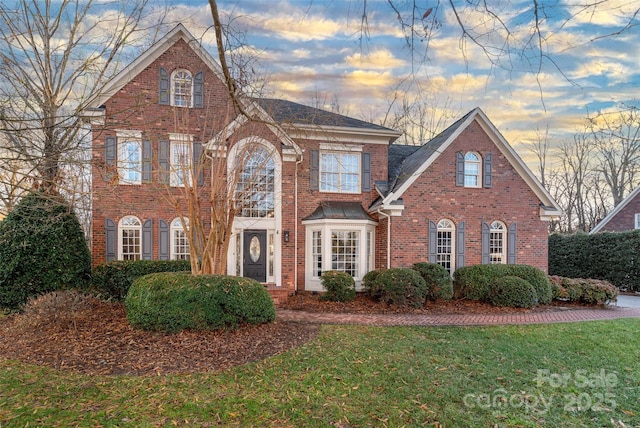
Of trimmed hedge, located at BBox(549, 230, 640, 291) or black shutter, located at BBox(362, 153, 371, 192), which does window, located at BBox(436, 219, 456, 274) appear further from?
trimmed hedge, located at BBox(549, 230, 640, 291)

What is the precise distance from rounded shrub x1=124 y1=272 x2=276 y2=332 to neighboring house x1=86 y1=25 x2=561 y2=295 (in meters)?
4.55

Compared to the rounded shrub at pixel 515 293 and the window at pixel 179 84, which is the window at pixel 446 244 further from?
the window at pixel 179 84

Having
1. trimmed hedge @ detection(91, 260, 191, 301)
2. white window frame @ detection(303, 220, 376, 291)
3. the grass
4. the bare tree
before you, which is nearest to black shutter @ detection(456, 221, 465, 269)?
white window frame @ detection(303, 220, 376, 291)

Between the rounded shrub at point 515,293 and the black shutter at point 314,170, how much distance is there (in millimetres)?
7102

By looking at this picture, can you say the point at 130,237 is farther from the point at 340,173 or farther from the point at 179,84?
A: the point at 340,173

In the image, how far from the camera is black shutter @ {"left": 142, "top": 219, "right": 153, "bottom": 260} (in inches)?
493

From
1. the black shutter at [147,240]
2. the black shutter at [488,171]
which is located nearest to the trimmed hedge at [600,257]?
the black shutter at [488,171]

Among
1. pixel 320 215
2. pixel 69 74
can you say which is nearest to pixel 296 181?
pixel 320 215

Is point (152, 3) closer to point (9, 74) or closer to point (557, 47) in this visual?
point (9, 74)

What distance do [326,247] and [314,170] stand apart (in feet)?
9.77

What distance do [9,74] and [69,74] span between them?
1635mm

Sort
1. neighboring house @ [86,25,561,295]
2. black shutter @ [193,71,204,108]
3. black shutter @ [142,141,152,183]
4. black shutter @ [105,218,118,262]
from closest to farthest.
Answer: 1. black shutter @ [105,218,118,262]
2. neighboring house @ [86,25,561,295]
3. black shutter @ [142,141,152,183]
4. black shutter @ [193,71,204,108]

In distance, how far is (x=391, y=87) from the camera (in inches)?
137

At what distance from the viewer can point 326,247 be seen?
13203 mm
